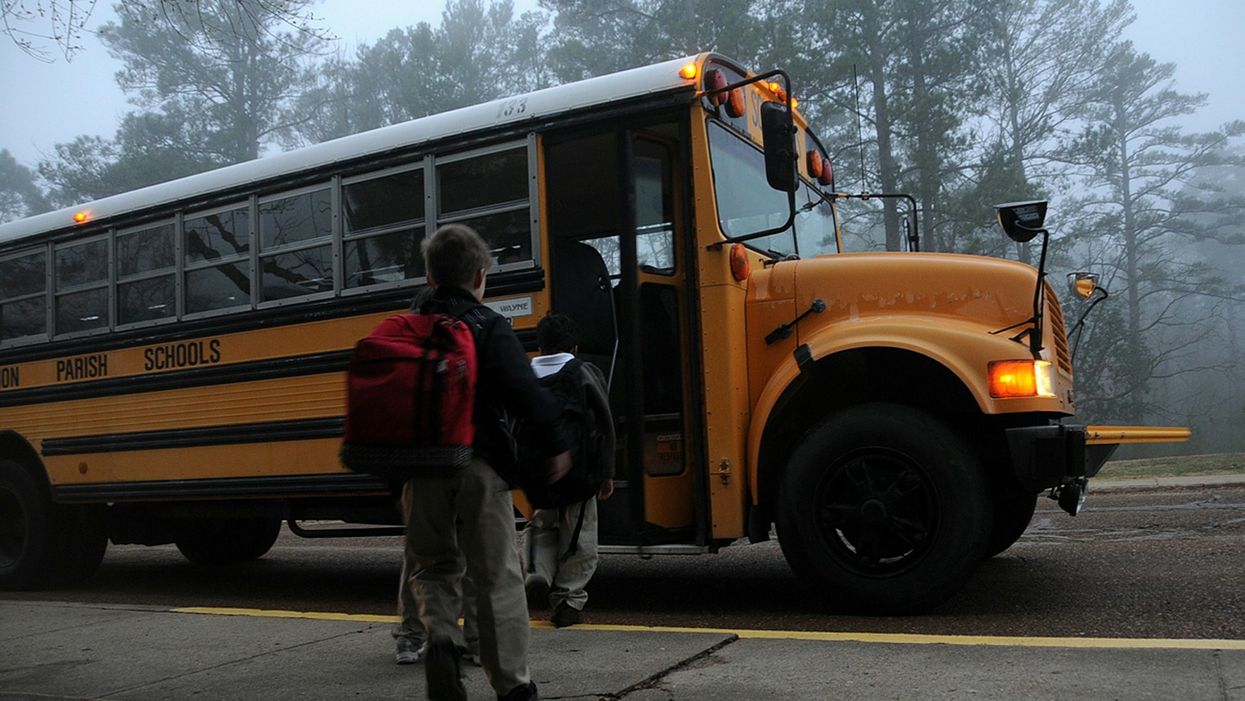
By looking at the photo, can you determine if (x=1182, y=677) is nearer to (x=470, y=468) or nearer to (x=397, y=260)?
(x=470, y=468)

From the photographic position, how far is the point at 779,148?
16.8 ft

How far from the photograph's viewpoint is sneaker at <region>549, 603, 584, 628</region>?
17.0 ft

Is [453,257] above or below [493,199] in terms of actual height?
A: below

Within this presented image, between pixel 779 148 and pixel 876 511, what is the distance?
1.67m

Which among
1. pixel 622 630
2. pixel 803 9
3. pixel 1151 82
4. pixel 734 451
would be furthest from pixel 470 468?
pixel 1151 82

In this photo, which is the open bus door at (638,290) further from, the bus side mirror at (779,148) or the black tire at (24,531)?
the black tire at (24,531)

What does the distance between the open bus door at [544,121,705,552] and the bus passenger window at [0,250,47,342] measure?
4.30 meters

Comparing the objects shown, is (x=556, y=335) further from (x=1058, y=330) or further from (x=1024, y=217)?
(x=1058, y=330)

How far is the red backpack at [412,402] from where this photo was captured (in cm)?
330

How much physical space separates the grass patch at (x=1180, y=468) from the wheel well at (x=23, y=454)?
1021 centimetres

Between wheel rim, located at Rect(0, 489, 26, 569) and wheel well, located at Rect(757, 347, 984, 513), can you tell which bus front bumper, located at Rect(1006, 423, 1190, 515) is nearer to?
wheel well, located at Rect(757, 347, 984, 513)

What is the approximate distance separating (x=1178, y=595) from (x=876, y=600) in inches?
57.5

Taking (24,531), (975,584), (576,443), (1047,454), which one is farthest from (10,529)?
(1047,454)

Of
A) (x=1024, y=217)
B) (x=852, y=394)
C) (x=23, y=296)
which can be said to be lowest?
(x=852, y=394)
